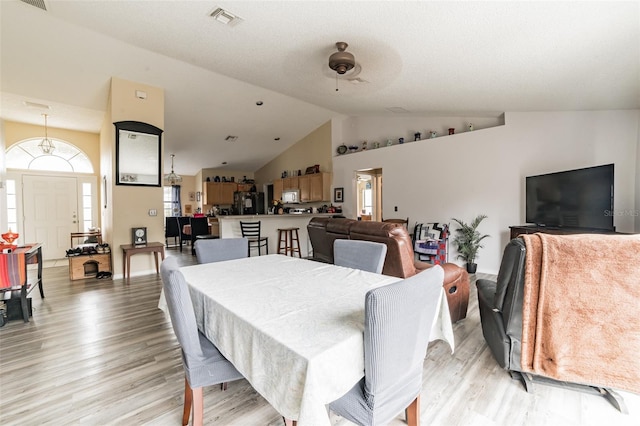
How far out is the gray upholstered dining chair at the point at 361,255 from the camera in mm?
1993

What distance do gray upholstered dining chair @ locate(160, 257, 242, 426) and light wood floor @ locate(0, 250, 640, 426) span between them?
0.39 m

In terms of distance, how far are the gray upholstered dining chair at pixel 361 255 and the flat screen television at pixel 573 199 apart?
287cm

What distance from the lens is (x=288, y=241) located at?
245 inches

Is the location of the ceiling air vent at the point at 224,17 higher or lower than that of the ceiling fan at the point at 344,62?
higher

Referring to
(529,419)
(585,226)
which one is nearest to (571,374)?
(529,419)

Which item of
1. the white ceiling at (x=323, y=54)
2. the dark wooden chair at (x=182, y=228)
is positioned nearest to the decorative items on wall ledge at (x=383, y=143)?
the white ceiling at (x=323, y=54)

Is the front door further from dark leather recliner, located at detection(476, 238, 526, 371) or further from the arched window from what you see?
dark leather recliner, located at detection(476, 238, 526, 371)

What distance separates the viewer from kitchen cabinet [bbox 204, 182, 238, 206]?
8.95 m

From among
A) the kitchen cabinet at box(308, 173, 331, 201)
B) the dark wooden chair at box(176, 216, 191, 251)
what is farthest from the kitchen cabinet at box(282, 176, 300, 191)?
the dark wooden chair at box(176, 216, 191, 251)

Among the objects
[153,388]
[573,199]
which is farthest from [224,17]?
[573,199]

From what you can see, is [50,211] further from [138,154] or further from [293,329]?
[293,329]

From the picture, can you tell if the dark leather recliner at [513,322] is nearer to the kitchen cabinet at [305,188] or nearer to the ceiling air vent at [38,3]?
the ceiling air vent at [38,3]

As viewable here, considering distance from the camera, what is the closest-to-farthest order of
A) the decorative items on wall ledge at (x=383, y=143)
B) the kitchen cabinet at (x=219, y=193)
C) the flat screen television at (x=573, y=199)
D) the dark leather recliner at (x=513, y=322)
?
the dark leather recliner at (x=513, y=322), the flat screen television at (x=573, y=199), the decorative items on wall ledge at (x=383, y=143), the kitchen cabinet at (x=219, y=193)

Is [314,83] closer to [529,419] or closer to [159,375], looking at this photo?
[159,375]
